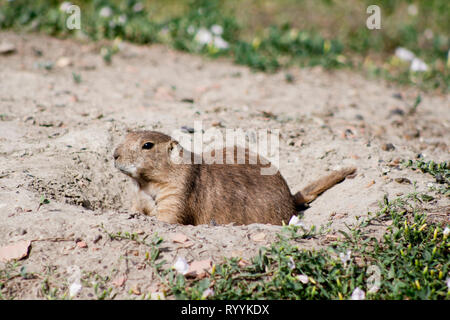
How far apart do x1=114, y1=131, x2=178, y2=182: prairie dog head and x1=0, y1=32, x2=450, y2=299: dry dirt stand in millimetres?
423

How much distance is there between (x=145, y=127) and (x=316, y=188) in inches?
68.9

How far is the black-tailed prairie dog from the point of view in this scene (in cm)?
396

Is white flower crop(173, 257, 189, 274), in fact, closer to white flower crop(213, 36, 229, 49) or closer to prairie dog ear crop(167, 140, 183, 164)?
prairie dog ear crop(167, 140, 183, 164)

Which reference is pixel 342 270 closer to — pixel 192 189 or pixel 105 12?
pixel 192 189

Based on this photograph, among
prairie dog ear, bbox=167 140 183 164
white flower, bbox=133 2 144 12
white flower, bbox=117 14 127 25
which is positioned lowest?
prairie dog ear, bbox=167 140 183 164

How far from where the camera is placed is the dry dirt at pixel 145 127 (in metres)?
3.10

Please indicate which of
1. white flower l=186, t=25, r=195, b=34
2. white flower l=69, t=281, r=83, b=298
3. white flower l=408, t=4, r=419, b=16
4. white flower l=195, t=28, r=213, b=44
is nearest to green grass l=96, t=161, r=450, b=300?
white flower l=69, t=281, r=83, b=298

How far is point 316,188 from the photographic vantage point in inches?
171

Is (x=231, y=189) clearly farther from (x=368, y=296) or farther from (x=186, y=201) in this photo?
(x=368, y=296)

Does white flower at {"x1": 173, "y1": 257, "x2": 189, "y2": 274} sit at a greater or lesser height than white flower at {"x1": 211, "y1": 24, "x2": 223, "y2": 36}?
lesser

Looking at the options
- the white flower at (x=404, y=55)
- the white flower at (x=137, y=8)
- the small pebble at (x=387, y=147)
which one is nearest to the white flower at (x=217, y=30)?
the white flower at (x=137, y=8)

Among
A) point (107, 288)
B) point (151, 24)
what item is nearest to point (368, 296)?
point (107, 288)

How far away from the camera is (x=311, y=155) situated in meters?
4.84

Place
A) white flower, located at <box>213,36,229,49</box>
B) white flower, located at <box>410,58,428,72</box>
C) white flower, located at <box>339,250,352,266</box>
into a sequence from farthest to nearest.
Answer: white flower, located at <box>213,36,229,49</box> < white flower, located at <box>410,58,428,72</box> < white flower, located at <box>339,250,352,266</box>
